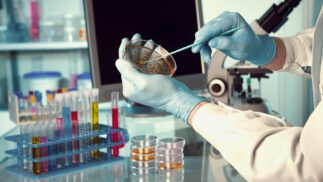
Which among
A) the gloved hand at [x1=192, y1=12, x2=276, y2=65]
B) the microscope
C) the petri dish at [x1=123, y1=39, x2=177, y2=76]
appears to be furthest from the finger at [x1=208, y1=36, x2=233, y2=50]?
the microscope

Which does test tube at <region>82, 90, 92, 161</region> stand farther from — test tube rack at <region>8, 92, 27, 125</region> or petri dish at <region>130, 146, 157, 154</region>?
test tube rack at <region>8, 92, 27, 125</region>

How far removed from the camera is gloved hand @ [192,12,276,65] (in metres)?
1.31

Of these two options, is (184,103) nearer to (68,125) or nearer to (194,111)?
(194,111)

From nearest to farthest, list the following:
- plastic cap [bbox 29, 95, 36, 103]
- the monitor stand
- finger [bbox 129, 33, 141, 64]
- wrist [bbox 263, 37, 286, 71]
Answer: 1. finger [bbox 129, 33, 141, 64]
2. wrist [bbox 263, 37, 286, 71]
3. plastic cap [bbox 29, 95, 36, 103]
4. the monitor stand

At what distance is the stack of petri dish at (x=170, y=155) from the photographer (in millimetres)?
1399

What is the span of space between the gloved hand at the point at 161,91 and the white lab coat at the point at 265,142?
47mm

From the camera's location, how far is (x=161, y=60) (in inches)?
47.6

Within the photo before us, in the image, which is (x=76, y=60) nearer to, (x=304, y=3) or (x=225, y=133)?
(x=304, y=3)

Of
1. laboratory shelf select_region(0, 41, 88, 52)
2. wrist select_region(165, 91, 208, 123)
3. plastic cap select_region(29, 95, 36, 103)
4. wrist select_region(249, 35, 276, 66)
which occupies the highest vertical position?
laboratory shelf select_region(0, 41, 88, 52)

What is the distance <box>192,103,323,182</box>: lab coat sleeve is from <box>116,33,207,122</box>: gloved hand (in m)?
0.08

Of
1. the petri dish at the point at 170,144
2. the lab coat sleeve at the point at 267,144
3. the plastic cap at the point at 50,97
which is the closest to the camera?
the lab coat sleeve at the point at 267,144

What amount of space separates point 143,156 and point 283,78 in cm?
216

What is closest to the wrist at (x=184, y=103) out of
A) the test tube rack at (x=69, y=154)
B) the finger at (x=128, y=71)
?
the finger at (x=128, y=71)

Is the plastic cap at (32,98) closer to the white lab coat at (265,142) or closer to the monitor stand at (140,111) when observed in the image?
the monitor stand at (140,111)
